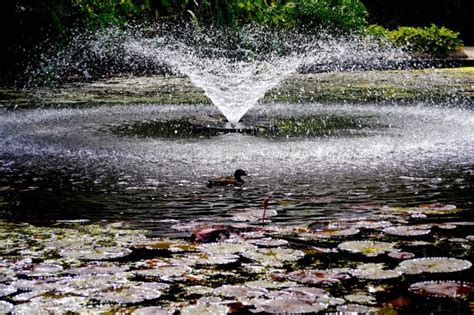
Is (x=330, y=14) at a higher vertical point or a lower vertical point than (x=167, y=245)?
higher

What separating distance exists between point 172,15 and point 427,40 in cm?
639

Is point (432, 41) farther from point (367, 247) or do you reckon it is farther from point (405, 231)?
point (367, 247)

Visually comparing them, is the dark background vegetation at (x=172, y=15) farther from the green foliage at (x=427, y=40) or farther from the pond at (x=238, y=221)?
the pond at (x=238, y=221)

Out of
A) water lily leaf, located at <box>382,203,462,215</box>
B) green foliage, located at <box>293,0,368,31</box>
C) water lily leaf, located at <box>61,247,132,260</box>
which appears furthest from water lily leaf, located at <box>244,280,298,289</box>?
green foliage, located at <box>293,0,368,31</box>

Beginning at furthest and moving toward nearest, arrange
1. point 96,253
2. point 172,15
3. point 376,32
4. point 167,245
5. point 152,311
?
point 376,32
point 172,15
point 167,245
point 96,253
point 152,311

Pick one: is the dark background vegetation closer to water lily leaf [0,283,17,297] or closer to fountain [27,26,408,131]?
fountain [27,26,408,131]

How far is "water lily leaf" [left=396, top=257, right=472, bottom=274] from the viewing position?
3139 millimetres

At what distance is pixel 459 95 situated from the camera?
12.3 meters

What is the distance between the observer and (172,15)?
20422 millimetres

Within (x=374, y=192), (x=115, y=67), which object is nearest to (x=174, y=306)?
(x=374, y=192)

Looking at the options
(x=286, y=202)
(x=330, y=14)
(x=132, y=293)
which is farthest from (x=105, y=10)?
(x=132, y=293)

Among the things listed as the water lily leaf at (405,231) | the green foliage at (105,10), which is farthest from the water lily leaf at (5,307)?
the green foliage at (105,10)

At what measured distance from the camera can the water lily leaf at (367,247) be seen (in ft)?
11.3

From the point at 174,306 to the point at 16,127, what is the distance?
6351mm
